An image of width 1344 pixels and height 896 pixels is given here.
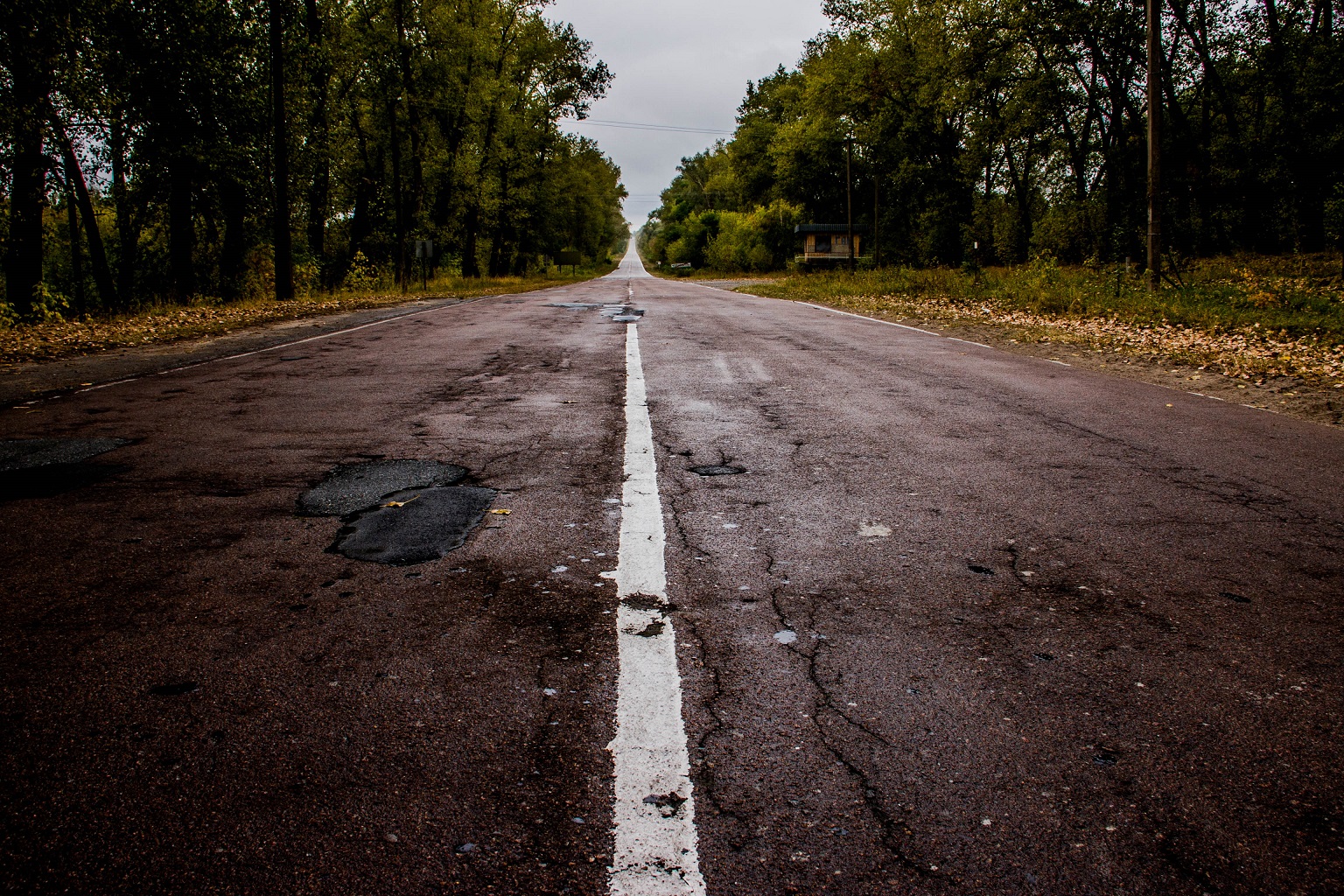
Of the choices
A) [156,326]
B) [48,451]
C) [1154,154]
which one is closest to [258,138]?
[156,326]

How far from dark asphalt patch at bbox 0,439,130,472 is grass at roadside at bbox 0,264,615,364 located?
6.29 metres

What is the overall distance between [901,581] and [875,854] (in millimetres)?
A: 1533

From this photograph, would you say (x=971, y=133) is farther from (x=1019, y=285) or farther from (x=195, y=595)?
(x=195, y=595)

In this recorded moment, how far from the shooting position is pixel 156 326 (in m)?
13.9

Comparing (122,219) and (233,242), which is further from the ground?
(122,219)

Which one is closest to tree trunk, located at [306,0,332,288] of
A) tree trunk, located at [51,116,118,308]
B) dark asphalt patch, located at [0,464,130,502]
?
tree trunk, located at [51,116,118,308]

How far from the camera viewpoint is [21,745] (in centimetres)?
201

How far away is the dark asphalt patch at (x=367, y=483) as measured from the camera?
396cm

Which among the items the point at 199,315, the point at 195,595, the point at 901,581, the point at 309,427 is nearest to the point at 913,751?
the point at 901,581

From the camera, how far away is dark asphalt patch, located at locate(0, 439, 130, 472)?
484cm

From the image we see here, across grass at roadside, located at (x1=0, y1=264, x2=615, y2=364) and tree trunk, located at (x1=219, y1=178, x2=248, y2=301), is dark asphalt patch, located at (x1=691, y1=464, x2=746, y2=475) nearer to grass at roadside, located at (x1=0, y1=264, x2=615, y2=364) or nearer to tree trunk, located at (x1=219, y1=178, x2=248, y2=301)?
grass at roadside, located at (x1=0, y1=264, x2=615, y2=364)

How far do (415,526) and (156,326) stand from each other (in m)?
13.1

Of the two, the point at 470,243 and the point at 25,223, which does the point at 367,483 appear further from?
the point at 470,243

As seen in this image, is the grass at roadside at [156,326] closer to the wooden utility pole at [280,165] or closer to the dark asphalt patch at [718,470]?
the wooden utility pole at [280,165]
